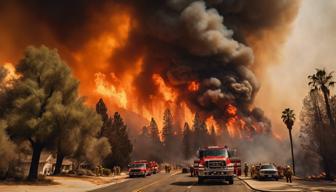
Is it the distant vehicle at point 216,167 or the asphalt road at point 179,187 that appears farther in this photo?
the distant vehicle at point 216,167

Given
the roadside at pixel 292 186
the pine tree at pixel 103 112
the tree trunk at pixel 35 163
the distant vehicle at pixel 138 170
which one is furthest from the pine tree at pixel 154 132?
the roadside at pixel 292 186

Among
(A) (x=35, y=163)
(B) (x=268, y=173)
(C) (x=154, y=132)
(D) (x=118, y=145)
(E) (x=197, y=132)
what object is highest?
(C) (x=154, y=132)

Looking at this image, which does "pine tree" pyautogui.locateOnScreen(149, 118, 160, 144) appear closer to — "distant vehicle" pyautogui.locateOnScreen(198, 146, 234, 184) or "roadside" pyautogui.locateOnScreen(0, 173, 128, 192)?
"roadside" pyautogui.locateOnScreen(0, 173, 128, 192)

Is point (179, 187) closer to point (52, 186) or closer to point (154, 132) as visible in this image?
point (52, 186)

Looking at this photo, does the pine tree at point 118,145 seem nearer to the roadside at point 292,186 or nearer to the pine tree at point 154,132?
the roadside at point 292,186

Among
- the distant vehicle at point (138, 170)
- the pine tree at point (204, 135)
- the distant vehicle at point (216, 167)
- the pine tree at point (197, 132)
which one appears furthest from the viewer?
the pine tree at point (204, 135)

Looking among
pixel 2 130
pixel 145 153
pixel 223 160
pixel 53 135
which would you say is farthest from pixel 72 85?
pixel 145 153

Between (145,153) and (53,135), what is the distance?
281 ft

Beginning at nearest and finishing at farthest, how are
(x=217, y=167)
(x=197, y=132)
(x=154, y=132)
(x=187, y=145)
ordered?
(x=217, y=167) → (x=187, y=145) → (x=197, y=132) → (x=154, y=132)

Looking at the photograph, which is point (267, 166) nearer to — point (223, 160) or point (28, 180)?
point (223, 160)

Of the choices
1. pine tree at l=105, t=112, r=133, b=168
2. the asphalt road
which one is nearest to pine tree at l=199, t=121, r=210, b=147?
pine tree at l=105, t=112, r=133, b=168

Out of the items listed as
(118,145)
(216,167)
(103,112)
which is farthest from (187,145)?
(216,167)

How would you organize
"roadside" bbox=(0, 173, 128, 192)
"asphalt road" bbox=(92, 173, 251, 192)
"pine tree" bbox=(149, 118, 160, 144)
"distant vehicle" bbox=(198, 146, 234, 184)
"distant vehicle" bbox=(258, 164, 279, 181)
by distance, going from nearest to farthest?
"asphalt road" bbox=(92, 173, 251, 192)
"distant vehicle" bbox=(198, 146, 234, 184)
"roadside" bbox=(0, 173, 128, 192)
"distant vehicle" bbox=(258, 164, 279, 181)
"pine tree" bbox=(149, 118, 160, 144)

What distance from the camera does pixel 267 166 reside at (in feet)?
106
